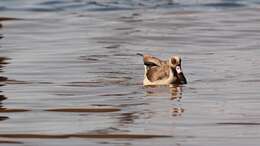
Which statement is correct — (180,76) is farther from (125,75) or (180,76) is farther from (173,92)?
(125,75)

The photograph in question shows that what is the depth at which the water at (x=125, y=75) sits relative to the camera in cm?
953

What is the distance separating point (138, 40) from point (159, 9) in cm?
647

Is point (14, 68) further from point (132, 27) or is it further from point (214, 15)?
point (214, 15)

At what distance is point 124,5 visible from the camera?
86.7ft

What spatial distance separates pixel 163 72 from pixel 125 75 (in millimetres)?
761

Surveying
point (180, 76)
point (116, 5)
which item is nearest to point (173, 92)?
point (180, 76)

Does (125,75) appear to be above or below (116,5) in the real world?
below

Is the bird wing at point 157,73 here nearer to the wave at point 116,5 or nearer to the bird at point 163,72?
the bird at point 163,72

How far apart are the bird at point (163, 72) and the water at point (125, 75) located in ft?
0.67

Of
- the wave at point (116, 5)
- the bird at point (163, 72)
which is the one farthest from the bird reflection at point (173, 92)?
the wave at point (116, 5)

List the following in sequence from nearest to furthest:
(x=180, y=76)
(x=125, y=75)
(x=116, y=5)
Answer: (x=180, y=76) → (x=125, y=75) → (x=116, y=5)

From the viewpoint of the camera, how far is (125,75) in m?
14.5

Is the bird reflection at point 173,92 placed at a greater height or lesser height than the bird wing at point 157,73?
lesser

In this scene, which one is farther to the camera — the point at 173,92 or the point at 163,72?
the point at 163,72
